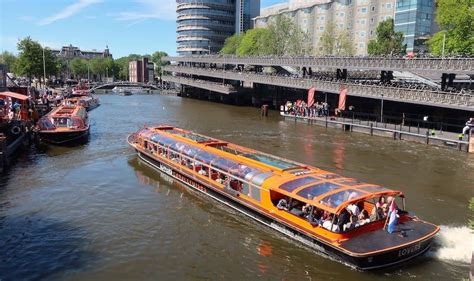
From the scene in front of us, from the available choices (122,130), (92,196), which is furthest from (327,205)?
(122,130)

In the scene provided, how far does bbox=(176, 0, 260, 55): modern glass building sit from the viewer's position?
190 metres

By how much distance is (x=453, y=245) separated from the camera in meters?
18.7

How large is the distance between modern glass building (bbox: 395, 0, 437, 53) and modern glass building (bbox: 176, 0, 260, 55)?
4284 inches

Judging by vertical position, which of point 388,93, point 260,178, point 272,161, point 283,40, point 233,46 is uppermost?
point 233,46

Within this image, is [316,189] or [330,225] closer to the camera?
[330,225]

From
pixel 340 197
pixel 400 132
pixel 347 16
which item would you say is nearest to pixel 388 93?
pixel 400 132

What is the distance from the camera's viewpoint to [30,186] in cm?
2820

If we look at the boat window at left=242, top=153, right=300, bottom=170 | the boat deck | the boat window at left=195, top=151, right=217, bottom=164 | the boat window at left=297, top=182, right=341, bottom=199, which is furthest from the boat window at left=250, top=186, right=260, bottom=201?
the boat deck

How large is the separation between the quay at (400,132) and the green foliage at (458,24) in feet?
49.3

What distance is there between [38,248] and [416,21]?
286ft

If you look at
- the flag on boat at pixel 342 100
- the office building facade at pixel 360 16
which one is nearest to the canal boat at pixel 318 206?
the flag on boat at pixel 342 100

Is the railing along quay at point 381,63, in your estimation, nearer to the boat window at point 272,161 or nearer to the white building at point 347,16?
the white building at point 347,16

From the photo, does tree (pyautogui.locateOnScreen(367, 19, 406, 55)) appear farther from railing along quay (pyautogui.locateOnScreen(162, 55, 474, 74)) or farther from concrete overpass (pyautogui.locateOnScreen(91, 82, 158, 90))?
concrete overpass (pyautogui.locateOnScreen(91, 82, 158, 90))

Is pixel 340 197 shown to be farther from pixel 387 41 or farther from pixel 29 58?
pixel 29 58
